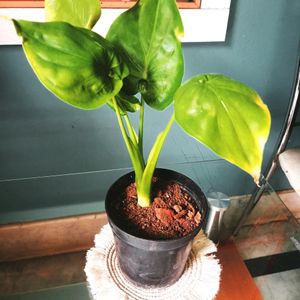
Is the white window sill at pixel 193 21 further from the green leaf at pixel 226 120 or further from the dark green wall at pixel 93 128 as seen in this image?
the green leaf at pixel 226 120

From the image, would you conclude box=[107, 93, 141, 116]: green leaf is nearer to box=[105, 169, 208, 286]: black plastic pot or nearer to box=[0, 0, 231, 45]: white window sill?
box=[105, 169, 208, 286]: black plastic pot

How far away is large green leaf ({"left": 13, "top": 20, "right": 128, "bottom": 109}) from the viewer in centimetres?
39

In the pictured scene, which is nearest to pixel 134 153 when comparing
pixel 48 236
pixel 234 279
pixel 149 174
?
pixel 149 174

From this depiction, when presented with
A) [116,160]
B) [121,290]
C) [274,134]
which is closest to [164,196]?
[121,290]

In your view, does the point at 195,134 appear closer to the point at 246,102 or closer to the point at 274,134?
the point at 246,102

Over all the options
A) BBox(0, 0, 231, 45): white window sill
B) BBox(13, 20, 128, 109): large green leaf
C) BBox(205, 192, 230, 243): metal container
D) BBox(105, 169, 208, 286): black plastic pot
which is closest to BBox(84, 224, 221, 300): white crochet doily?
BBox(105, 169, 208, 286): black plastic pot

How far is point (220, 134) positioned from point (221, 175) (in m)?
0.63

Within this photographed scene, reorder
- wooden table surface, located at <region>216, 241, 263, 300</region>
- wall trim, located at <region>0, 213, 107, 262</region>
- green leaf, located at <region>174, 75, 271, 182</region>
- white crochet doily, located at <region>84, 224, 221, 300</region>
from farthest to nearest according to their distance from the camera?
wall trim, located at <region>0, 213, 107, 262</region>
wooden table surface, located at <region>216, 241, 263, 300</region>
white crochet doily, located at <region>84, 224, 221, 300</region>
green leaf, located at <region>174, 75, 271, 182</region>

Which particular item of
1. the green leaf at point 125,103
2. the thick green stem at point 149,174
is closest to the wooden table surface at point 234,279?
the thick green stem at point 149,174

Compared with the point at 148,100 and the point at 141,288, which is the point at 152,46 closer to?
the point at 148,100

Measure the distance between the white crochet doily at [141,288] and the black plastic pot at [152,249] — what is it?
20 millimetres

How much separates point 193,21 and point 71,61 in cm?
51

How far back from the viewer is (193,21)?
83cm

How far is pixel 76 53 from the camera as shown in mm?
421
